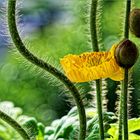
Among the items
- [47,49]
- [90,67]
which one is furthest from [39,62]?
[47,49]

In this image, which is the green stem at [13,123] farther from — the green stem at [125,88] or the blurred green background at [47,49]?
the blurred green background at [47,49]

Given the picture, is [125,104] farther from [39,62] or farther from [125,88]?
[39,62]

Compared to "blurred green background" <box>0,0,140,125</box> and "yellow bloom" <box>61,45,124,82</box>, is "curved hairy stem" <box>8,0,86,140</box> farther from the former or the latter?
"blurred green background" <box>0,0,140,125</box>

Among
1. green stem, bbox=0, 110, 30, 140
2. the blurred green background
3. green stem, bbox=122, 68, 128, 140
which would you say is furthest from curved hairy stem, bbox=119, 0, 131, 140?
→ the blurred green background

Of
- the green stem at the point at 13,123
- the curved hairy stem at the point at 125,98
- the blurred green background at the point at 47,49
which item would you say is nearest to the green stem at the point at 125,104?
the curved hairy stem at the point at 125,98

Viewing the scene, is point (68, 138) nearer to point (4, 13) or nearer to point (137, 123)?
point (137, 123)

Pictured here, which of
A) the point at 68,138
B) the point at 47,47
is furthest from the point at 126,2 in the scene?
the point at 47,47
